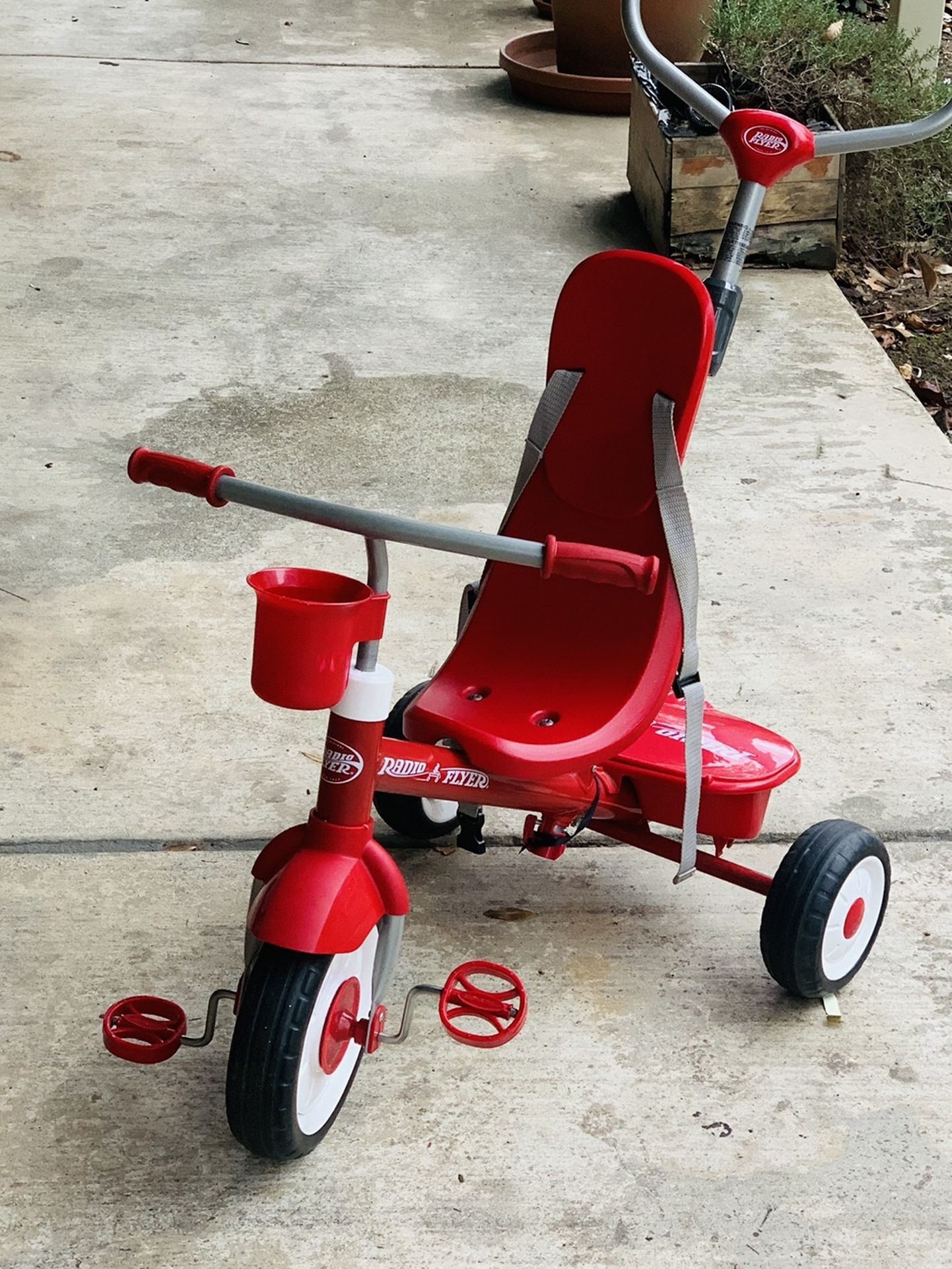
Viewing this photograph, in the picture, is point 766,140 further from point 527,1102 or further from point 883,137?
point 527,1102

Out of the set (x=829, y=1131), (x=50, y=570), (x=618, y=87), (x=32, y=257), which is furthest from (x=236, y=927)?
(x=618, y=87)

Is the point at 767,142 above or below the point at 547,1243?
above

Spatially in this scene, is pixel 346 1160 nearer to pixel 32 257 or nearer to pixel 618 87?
pixel 32 257

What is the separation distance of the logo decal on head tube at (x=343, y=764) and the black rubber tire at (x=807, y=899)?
659 mm

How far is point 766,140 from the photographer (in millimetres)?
2121

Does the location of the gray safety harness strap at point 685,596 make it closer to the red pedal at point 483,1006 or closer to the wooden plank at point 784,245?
the red pedal at point 483,1006

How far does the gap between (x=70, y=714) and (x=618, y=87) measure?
434 cm

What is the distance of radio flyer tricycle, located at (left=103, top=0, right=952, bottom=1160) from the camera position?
1674 millimetres

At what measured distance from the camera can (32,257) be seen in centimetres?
457

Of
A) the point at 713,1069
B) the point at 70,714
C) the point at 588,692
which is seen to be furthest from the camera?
the point at 70,714

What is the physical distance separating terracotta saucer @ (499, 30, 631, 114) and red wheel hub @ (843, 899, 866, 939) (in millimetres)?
4670

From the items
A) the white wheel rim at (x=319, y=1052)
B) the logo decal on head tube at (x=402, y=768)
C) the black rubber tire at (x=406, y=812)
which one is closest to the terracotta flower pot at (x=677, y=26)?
the black rubber tire at (x=406, y=812)

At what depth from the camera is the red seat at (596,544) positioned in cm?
209

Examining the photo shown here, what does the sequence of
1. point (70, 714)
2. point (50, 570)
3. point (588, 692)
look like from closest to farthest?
point (588, 692), point (70, 714), point (50, 570)
